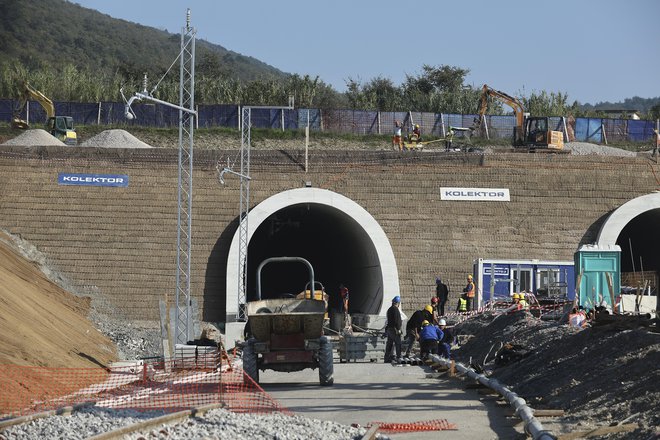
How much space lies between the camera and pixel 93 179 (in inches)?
1591

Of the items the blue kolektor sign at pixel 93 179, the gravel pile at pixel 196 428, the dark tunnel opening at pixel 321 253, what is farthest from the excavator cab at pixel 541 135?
the gravel pile at pixel 196 428

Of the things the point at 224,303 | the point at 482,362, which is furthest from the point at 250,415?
the point at 224,303

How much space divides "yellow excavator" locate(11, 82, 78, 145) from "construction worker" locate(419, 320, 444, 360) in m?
30.3

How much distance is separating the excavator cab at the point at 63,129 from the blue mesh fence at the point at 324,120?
143 inches

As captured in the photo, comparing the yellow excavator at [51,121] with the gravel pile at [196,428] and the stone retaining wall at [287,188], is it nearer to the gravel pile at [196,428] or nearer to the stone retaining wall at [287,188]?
the stone retaining wall at [287,188]

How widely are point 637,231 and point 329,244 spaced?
45.6 feet

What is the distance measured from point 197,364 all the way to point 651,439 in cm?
1500

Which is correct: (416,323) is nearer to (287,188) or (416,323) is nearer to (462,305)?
(462,305)

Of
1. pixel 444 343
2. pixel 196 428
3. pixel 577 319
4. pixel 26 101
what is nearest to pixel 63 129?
pixel 26 101

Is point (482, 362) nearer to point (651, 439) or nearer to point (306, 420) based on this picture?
point (306, 420)

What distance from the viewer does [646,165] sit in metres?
43.1

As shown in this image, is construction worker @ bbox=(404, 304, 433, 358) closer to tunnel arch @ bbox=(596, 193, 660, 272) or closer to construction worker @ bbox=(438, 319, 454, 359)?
construction worker @ bbox=(438, 319, 454, 359)

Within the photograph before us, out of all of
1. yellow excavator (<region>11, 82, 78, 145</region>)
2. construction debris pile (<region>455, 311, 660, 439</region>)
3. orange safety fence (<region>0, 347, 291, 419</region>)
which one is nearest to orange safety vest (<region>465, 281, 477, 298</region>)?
construction debris pile (<region>455, 311, 660, 439</region>)

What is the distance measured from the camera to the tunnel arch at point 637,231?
41112 millimetres
